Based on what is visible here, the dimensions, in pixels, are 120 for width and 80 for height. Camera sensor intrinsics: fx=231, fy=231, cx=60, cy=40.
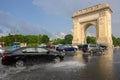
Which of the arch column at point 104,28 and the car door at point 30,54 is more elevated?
the arch column at point 104,28

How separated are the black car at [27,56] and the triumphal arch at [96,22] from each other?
4499cm

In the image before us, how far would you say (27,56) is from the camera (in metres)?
15.4

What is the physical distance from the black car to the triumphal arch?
1771 inches

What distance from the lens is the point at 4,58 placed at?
1489 cm

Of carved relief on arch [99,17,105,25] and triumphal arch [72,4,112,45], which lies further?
carved relief on arch [99,17,105,25]

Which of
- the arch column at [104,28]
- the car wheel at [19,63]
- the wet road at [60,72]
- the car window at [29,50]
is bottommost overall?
the wet road at [60,72]

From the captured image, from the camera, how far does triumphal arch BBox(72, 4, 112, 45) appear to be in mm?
61438

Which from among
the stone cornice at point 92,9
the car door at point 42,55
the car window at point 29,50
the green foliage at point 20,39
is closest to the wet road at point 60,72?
the car door at point 42,55

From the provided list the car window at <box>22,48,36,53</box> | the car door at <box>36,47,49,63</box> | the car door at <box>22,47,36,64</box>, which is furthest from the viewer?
the car door at <box>36,47,49,63</box>

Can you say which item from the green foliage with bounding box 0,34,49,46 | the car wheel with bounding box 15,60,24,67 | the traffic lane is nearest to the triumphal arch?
the car wheel with bounding box 15,60,24,67

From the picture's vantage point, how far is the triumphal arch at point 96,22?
202 ft

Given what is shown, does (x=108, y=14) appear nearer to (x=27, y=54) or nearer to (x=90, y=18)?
(x=90, y=18)

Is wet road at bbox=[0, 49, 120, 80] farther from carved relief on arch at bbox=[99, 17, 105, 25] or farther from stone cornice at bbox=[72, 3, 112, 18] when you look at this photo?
stone cornice at bbox=[72, 3, 112, 18]

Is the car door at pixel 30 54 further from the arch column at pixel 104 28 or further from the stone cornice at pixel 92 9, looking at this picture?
the stone cornice at pixel 92 9
